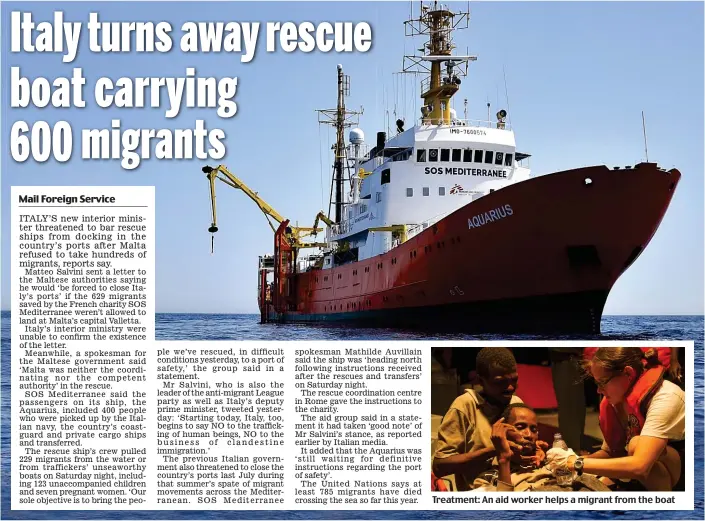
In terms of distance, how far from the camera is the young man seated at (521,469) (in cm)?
1293

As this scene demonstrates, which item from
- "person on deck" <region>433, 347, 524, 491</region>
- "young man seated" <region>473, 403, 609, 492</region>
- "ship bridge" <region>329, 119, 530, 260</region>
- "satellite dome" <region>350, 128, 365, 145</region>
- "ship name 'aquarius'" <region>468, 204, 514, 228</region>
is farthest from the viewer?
"satellite dome" <region>350, 128, 365, 145</region>

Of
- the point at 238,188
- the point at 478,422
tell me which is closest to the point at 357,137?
the point at 238,188

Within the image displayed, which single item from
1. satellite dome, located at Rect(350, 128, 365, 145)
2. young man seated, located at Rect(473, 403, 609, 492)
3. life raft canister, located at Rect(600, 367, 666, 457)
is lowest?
young man seated, located at Rect(473, 403, 609, 492)

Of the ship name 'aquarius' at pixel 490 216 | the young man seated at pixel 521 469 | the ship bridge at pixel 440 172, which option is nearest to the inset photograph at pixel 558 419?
the young man seated at pixel 521 469

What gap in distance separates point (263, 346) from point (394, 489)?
3.41 metres

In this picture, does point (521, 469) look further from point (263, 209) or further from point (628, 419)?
point (263, 209)

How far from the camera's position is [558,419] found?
1318 centimetres

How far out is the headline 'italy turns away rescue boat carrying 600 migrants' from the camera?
73.8ft

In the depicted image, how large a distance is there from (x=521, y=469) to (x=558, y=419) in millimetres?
957

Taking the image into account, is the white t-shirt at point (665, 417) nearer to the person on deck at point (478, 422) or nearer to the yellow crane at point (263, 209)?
the person on deck at point (478, 422)

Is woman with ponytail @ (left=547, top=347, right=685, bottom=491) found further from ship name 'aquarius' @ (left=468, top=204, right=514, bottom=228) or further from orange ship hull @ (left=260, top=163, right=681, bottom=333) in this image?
ship name 'aquarius' @ (left=468, top=204, right=514, bottom=228)

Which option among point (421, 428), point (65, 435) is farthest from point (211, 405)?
point (421, 428)

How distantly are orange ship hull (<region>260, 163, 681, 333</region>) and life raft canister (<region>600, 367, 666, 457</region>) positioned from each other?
949 cm

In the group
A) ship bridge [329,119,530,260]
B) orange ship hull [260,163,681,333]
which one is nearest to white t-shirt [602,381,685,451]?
orange ship hull [260,163,681,333]
